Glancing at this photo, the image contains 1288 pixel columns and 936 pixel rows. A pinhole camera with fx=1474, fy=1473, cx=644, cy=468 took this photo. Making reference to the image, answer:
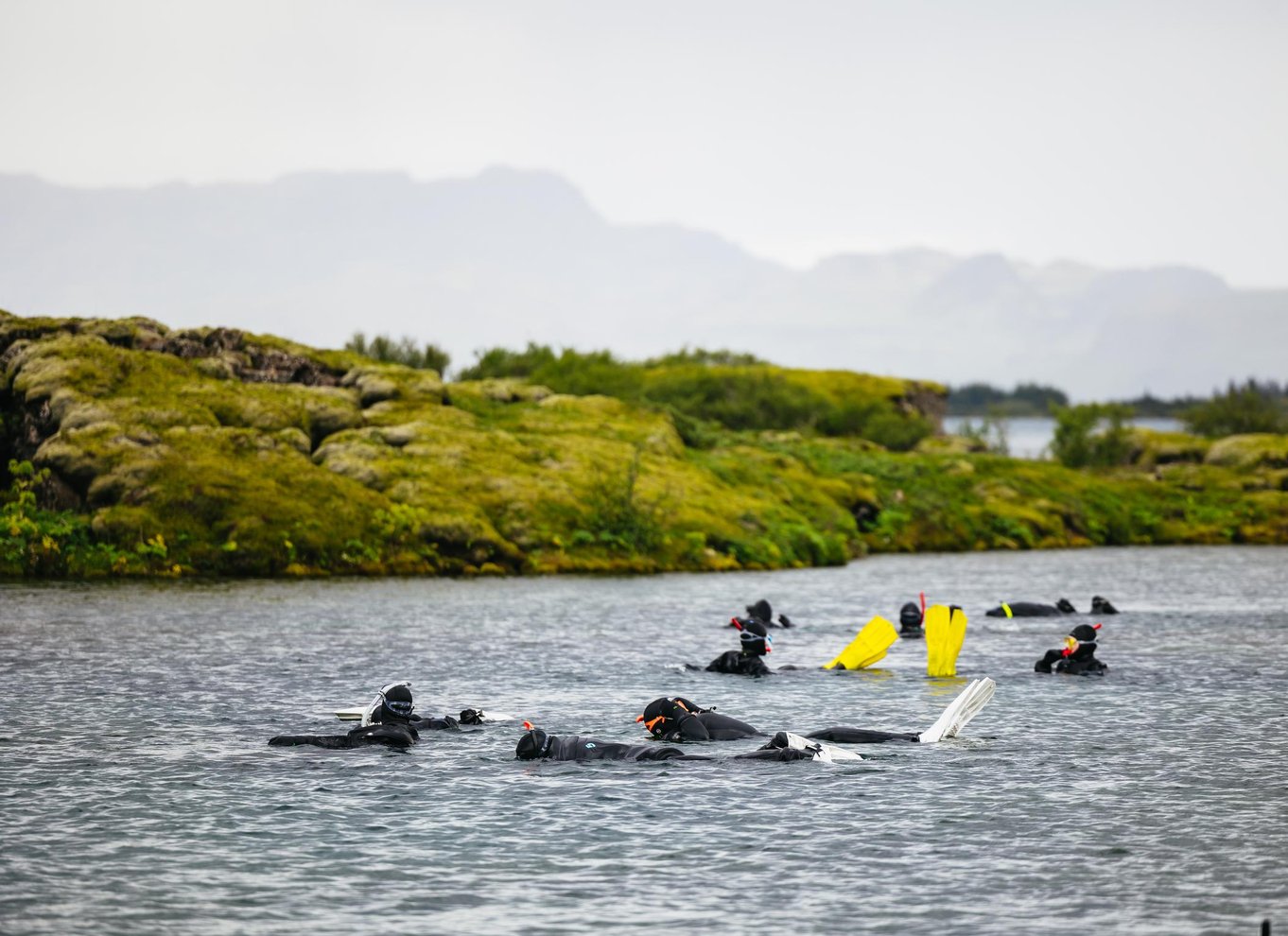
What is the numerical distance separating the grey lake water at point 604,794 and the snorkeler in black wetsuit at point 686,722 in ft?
2.16

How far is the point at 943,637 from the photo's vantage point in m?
37.0

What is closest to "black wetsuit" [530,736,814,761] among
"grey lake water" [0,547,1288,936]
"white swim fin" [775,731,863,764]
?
"white swim fin" [775,731,863,764]

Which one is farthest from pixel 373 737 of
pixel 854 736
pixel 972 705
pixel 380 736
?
pixel 972 705

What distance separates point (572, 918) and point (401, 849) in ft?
12.5

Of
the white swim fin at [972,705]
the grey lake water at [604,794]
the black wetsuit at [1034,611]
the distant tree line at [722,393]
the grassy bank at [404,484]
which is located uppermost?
the distant tree line at [722,393]

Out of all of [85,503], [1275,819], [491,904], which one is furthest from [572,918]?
[85,503]

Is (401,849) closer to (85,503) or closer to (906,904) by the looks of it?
(906,904)

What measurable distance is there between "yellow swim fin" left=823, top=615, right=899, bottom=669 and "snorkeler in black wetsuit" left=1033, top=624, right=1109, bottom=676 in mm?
4067

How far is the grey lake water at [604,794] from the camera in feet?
57.2

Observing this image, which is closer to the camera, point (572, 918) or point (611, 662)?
point (572, 918)

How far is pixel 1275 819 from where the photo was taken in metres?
21.4

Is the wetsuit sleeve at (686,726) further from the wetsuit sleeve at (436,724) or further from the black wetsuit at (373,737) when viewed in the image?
the black wetsuit at (373,737)

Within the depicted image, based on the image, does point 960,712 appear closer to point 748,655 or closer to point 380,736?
point 748,655

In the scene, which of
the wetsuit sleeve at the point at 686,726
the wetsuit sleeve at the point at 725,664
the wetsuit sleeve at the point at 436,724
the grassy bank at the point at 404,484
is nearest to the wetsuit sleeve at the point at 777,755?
the wetsuit sleeve at the point at 686,726
